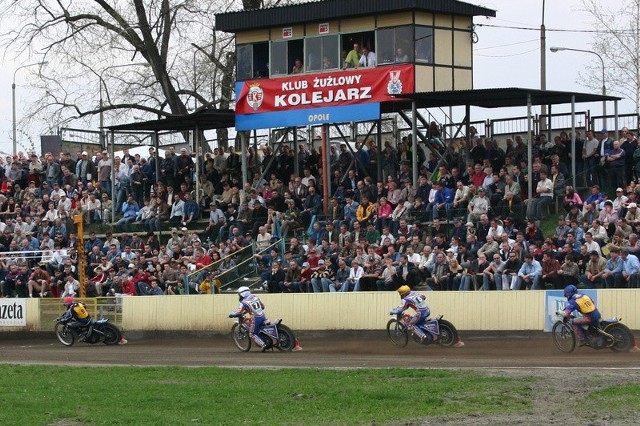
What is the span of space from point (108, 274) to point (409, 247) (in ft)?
34.1

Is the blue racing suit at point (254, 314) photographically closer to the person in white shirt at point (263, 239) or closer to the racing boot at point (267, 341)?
the racing boot at point (267, 341)

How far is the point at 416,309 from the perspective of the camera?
87.4ft

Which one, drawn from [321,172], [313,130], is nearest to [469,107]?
[321,172]

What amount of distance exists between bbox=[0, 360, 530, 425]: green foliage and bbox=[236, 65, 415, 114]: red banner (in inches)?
615

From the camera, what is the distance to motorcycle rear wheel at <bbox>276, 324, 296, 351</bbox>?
27391 millimetres

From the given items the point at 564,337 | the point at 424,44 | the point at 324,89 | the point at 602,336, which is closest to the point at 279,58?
the point at 324,89

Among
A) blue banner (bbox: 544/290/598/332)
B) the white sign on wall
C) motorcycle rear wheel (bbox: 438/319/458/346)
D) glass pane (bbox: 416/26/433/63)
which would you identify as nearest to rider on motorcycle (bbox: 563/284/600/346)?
blue banner (bbox: 544/290/598/332)

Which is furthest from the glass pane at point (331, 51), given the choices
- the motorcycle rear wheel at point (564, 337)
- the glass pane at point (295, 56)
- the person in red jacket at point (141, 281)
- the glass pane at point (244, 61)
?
the motorcycle rear wheel at point (564, 337)

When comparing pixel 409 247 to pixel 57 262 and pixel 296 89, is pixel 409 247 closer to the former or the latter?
pixel 296 89

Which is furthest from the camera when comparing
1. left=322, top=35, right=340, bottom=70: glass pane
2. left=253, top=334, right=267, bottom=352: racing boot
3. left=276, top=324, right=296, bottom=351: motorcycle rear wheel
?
left=322, top=35, right=340, bottom=70: glass pane

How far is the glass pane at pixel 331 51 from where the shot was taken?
3762 cm

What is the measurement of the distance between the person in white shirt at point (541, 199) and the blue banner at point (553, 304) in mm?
4198

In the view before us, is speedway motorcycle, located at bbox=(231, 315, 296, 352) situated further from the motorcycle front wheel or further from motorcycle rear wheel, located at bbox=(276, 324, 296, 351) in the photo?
the motorcycle front wheel

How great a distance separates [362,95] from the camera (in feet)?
121
